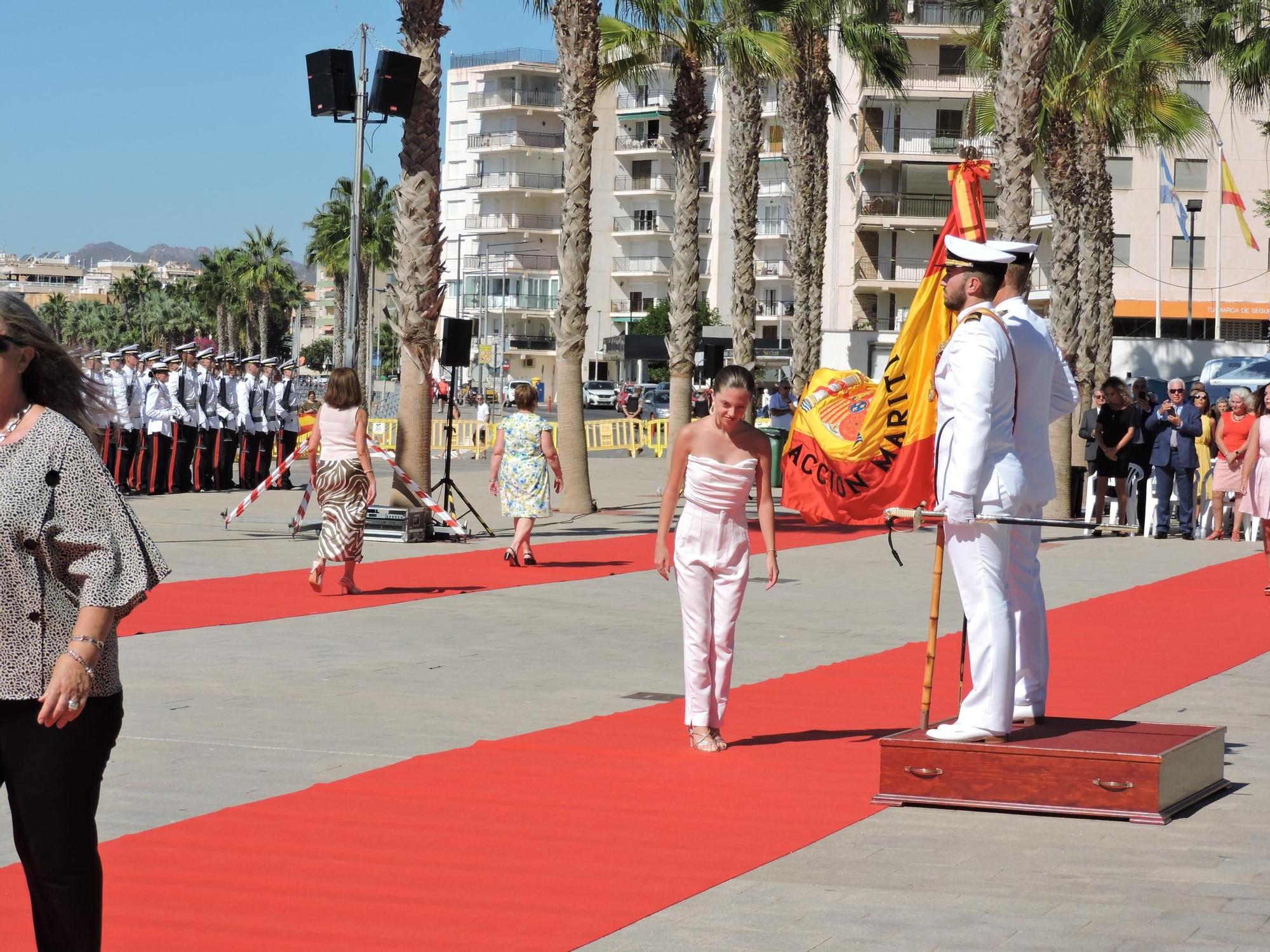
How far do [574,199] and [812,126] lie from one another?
476 inches

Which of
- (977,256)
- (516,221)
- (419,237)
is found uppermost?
(516,221)

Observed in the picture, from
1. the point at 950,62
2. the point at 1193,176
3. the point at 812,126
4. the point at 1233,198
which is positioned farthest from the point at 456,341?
the point at 950,62

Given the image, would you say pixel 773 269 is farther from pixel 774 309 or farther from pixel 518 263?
pixel 518 263

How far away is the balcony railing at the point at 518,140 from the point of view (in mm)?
110562

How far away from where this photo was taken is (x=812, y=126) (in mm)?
34094

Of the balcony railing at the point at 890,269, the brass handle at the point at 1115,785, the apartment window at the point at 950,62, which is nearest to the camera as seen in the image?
the brass handle at the point at 1115,785

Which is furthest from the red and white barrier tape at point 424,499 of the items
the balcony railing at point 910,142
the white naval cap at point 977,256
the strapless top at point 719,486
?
the balcony railing at point 910,142

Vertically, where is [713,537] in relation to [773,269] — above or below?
below

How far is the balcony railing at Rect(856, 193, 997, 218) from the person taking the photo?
79125 mm

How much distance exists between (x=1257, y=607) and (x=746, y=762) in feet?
28.9

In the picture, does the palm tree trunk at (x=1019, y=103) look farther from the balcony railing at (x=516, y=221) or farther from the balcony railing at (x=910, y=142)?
the balcony railing at (x=516, y=221)

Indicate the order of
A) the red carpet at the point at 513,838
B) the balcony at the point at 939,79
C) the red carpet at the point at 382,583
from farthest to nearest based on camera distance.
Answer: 1. the balcony at the point at 939,79
2. the red carpet at the point at 382,583
3. the red carpet at the point at 513,838

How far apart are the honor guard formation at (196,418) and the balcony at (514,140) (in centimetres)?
8185

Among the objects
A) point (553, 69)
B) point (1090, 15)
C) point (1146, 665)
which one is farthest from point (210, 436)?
point (553, 69)
